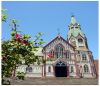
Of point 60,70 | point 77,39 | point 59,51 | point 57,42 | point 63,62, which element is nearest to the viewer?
point 63,62

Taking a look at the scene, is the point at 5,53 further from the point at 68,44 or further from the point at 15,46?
the point at 68,44

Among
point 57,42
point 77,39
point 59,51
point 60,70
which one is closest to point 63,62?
point 60,70

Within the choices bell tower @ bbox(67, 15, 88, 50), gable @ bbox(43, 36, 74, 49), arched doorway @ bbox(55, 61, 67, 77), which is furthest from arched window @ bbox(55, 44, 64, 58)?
bell tower @ bbox(67, 15, 88, 50)

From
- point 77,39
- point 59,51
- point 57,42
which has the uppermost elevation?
point 77,39

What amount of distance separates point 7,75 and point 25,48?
1.23 m

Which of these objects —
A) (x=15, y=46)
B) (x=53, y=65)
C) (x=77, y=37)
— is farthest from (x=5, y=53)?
(x=77, y=37)

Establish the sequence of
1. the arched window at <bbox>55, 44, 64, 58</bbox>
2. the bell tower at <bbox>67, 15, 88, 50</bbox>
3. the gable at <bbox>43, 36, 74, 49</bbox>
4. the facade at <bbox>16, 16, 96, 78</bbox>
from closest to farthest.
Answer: the facade at <bbox>16, 16, 96, 78</bbox>, the arched window at <bbox>55, 44, 64, 58</bbox>, the gable at <bbox>43, 36, 74, 49</bbox>, the bell tower at <bbox>67, 15, 88, 50</bbox>

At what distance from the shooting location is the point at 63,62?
41625mm

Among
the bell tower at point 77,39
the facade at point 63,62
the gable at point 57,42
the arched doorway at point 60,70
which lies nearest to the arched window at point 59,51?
the facade at point 63,62

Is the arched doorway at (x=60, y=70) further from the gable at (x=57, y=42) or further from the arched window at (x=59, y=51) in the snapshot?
the gable at (x=57, y=42)

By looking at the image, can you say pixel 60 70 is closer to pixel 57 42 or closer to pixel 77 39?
pixel 57 42

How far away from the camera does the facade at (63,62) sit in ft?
135

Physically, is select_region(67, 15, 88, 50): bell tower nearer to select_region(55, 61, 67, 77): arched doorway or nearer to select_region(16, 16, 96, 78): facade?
select_region(16, 16, 96, 78): facade

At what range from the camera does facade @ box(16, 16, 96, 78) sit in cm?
4112
